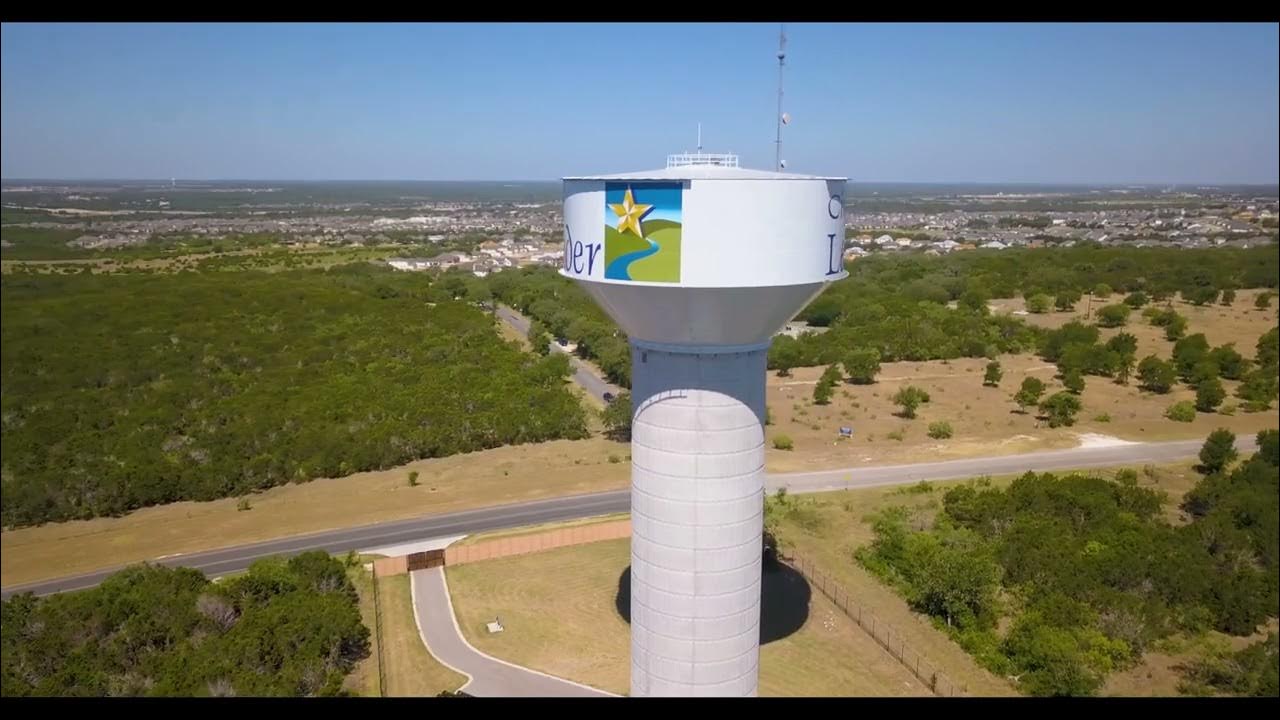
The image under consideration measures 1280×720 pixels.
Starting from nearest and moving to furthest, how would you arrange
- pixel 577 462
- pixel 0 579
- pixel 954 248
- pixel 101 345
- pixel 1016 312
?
pixel 0 579 < pixel 101 345 < pixel 577 462 < pixel 1016 312 < pixel 954 248

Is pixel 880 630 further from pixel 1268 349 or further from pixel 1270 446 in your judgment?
pixel 1268 349

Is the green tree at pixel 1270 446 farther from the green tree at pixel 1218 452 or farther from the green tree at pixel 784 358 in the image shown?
the green tree at pixel 784 358

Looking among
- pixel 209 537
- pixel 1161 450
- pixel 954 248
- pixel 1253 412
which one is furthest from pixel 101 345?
pixel 954 248

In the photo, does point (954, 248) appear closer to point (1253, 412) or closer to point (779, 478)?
point (1253, 412)

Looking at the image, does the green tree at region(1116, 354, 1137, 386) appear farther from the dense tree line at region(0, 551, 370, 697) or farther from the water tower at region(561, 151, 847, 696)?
the dense tree line at region(0, 551, 370, 697)

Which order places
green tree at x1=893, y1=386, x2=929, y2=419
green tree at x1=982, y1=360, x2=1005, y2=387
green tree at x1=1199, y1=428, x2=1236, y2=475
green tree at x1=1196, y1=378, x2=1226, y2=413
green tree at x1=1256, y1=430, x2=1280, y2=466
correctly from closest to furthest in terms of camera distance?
1. green tree at x1=1256, y1=430, x2=1280, y2=466
2. green tree at x1=1199, y1=428, x2=1236, y2=475
3. green tree at x1=1196, y1=378, x2=1226, y2=413
4. green tree at x1=893, y1=386, x2=929, y2=419
5. green tree at x1=982, y1=360, x2=1005, y2=387

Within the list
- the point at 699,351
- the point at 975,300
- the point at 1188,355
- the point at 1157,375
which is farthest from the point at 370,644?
the point at 975,300

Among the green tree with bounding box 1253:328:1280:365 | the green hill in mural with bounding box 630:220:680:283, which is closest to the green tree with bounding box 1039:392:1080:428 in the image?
the green tree with bounding box 1253:328:1280:365
